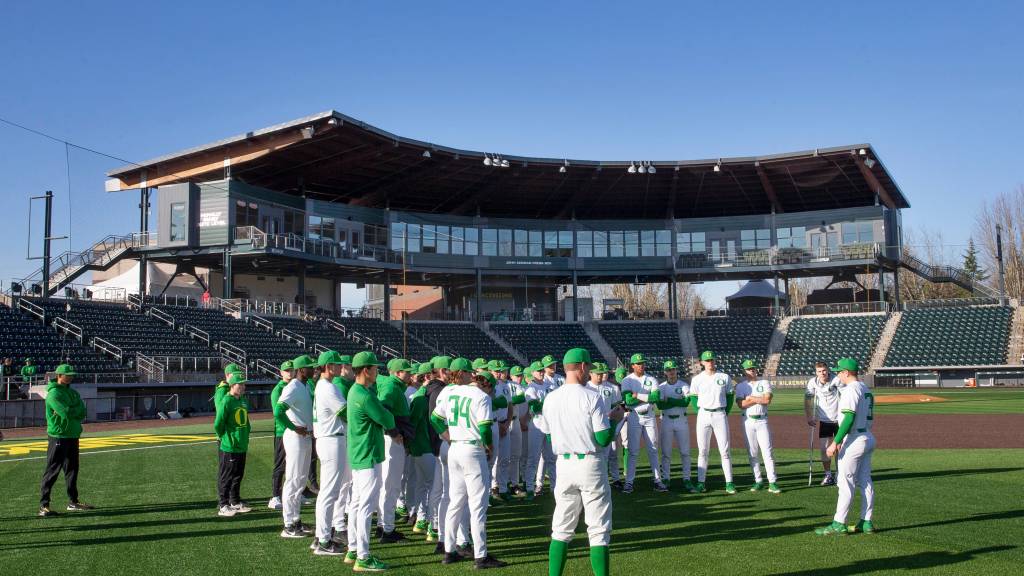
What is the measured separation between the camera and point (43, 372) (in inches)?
1174

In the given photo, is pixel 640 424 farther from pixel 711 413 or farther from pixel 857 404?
pixel 857 404

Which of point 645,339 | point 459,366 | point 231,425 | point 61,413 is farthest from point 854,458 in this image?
point 645,339

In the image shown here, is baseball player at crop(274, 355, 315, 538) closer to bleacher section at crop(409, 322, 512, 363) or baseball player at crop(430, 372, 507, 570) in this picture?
baseball player at crop(430, 372, 507, 570)

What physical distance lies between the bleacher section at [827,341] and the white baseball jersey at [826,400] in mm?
36100

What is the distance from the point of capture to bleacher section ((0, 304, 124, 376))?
1196 inches

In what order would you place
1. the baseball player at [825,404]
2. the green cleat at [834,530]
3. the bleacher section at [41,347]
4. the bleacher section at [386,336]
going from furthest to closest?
the bleacher section at [386,336] < the bleacher section at [41,347] < the baseball player at [825,404] < the green cleat at [834,530]

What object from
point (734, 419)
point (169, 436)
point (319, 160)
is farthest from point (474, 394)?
point (319, 160)

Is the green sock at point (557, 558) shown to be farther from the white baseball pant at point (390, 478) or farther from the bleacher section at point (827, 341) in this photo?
the bleacher section at point (827, 341)

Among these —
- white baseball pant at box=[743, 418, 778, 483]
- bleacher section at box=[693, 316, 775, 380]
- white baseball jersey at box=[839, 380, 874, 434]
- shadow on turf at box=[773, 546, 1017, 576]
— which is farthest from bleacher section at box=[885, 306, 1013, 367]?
shadow on turf at box=[773, 546, 1017, 576]

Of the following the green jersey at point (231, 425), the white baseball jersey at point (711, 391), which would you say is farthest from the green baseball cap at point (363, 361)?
the white baseball jersey at point (711, 391)

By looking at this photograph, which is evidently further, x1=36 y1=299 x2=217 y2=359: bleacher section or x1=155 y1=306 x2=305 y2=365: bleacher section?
x1=155 y1=306 x2=305 y2=365: bleacher section

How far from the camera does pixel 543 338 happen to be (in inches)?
2063

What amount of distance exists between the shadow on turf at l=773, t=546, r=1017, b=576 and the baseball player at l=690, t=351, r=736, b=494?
427 centimetres

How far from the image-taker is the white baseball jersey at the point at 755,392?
40.5 feet
